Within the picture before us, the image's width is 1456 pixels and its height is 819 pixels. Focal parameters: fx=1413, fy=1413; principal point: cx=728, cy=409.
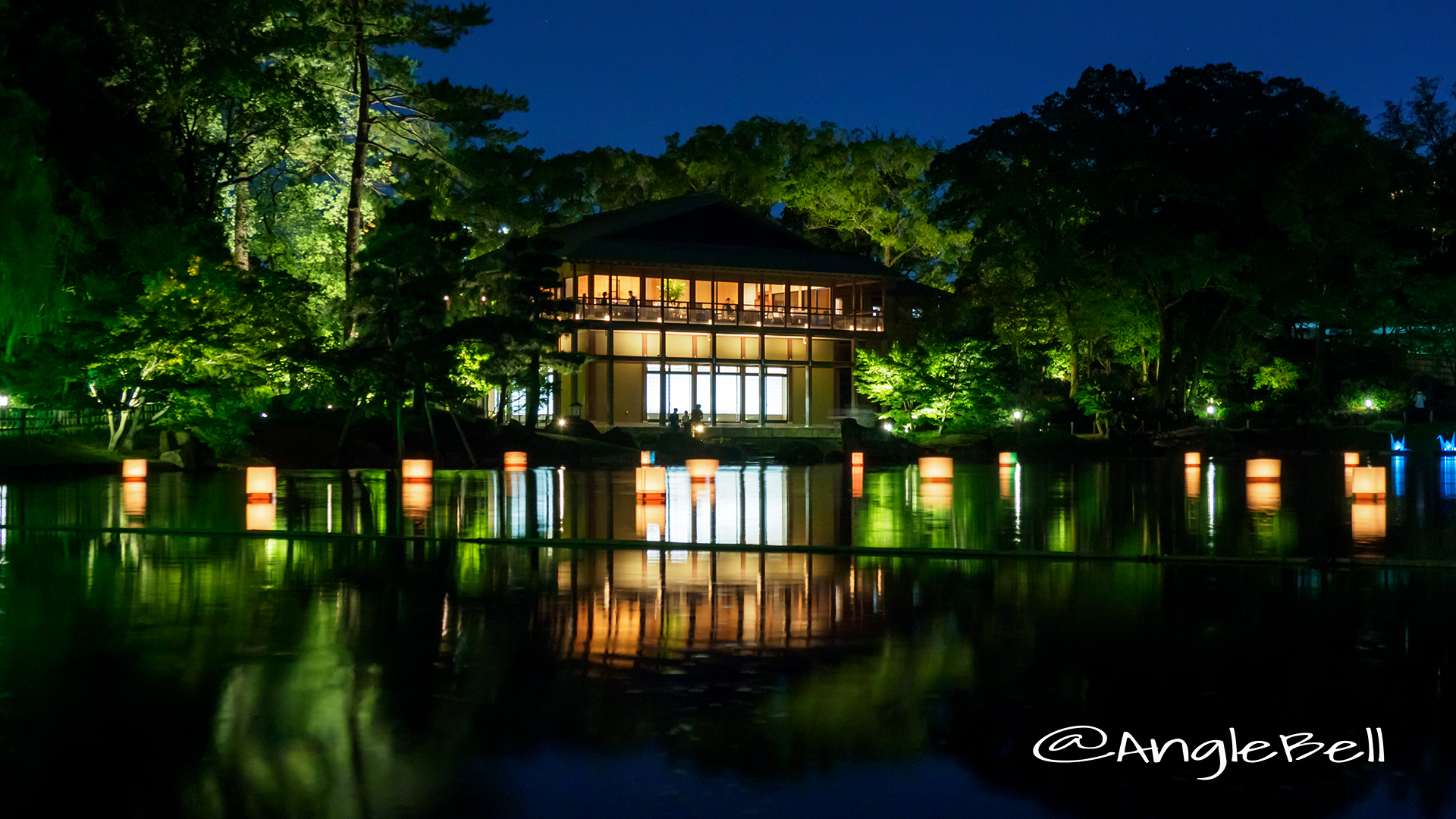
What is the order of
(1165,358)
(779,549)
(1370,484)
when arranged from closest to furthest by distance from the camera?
(779,549) → (1370,484) → (1165,358)

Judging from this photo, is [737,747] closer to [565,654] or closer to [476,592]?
[565,654]

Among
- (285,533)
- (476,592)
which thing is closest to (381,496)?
(285,533)

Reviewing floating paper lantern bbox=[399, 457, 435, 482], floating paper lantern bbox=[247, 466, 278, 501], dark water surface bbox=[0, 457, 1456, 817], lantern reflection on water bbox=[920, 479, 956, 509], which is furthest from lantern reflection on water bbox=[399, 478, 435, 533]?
lantern reflection on water bbox=[920, 479, 956, 509]

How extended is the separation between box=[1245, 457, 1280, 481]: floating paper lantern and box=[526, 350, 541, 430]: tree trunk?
1917 cm

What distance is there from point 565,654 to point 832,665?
143 centimetres

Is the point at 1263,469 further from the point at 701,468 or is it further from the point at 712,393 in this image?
the point at 712,393

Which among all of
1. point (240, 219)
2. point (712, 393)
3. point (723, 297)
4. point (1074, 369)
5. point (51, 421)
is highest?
point (240, 219)

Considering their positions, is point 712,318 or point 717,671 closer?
point 717,671

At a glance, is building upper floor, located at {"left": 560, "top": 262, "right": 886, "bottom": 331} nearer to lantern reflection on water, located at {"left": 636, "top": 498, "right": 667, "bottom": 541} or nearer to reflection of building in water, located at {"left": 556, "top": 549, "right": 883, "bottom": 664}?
lantern reflection on water, located at {"left": 636, "top": 498, "right": 667, "bottom": 541}

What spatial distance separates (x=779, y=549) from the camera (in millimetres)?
12680

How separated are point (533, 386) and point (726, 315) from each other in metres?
16.8

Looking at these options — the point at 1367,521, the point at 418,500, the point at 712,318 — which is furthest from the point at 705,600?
the point at 712,318

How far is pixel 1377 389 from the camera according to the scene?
58562 millimetres

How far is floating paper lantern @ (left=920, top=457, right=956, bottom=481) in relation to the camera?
86.2 feet
